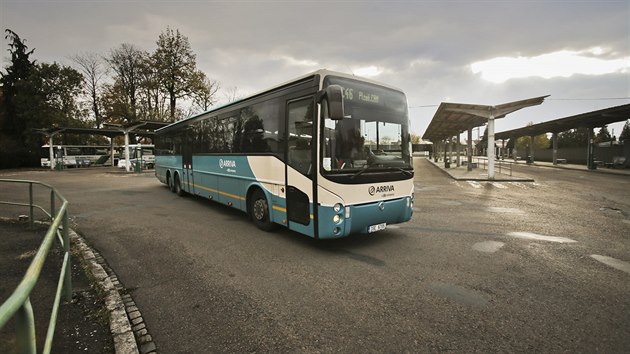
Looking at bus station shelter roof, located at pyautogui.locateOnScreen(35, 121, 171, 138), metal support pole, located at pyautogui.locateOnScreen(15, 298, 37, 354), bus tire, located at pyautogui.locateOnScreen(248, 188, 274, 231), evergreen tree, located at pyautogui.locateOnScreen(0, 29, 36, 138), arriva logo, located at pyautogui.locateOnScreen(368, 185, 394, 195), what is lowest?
bus tire, located at pyautogui.locateOnScreen(248, 188, 274, 231)

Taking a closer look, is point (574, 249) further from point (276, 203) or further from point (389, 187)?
point (276, 203)

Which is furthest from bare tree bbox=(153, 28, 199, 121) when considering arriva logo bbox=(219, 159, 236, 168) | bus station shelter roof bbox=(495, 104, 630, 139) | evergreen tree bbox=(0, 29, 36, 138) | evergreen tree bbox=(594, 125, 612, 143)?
evergreen tree bbox=(594, 125, 612, 143)

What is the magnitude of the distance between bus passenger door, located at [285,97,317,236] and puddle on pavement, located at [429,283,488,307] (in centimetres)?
223

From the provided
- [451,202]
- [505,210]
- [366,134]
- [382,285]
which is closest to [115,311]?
[382,285]

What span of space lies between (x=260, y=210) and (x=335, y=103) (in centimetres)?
339

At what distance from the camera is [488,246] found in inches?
232

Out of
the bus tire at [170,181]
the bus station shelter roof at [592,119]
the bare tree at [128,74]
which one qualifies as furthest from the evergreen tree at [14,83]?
the bus station shelter roof at [592,119]

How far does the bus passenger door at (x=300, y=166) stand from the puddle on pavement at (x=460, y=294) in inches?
87.6

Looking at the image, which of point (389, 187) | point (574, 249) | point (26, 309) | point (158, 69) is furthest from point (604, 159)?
point (158, 69)

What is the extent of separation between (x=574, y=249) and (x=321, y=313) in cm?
529

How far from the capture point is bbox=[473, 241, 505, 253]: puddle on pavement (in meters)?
5.64

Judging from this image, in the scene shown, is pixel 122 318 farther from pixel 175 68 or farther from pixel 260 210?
pixel 175 68

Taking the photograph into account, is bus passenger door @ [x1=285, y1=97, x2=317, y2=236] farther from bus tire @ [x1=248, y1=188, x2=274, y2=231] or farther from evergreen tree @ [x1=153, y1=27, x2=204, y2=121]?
evergreen tree @ [x1=153, y1=27, x2=204, y2=121]

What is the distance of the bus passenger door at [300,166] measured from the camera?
5.39m
